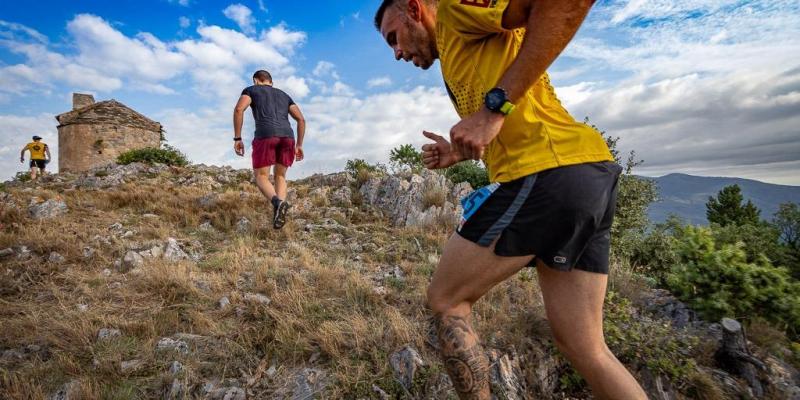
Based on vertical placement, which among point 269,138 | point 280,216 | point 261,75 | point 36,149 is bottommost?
point 280,216

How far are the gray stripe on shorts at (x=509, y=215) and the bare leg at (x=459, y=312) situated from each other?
8 cm

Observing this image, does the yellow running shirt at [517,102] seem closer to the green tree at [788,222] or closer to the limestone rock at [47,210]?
the limestone rock at [47,210]

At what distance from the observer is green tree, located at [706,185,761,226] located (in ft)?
91.6

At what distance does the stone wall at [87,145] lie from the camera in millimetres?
22141

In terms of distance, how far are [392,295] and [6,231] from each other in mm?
5962

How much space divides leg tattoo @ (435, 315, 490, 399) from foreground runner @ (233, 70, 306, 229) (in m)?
4.59

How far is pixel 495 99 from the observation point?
1.18m

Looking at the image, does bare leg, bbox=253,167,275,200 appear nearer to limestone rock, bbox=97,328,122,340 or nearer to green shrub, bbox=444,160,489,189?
limestone rock, bbox=97,328,122,340

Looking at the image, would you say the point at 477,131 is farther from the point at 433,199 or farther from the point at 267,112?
the point at 433,199

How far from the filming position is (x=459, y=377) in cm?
154

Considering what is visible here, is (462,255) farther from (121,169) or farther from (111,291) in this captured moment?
(121,169)

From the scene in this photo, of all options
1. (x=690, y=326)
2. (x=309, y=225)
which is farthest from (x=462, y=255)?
(x=309, y=225)

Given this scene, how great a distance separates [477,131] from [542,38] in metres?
0.33

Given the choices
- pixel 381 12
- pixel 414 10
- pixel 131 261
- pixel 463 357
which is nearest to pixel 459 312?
pixel 463 357
